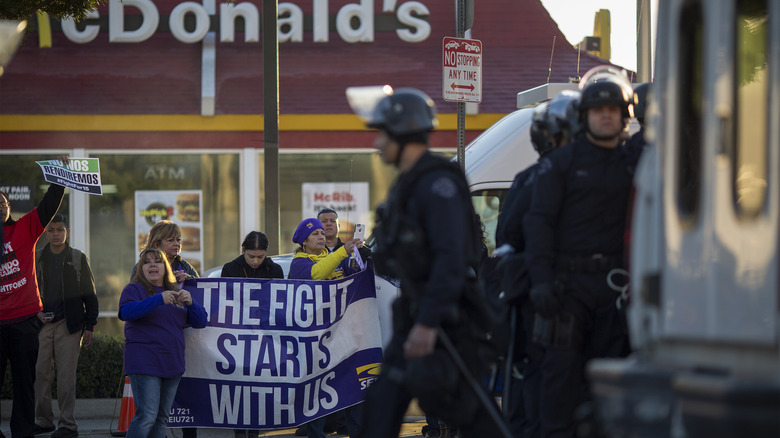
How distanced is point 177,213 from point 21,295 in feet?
25.7

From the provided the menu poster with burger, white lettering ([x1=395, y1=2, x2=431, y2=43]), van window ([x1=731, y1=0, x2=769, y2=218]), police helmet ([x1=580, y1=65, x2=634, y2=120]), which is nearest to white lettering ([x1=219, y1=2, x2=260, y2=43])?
white lettering ([x1=395, y1=2, x2=431, y2=43])

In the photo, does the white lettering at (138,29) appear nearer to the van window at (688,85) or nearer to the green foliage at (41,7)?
the green foliage at (41,7)

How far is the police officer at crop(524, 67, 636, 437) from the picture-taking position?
553 centimetres

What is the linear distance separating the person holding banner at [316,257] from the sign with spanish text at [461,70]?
144 cm

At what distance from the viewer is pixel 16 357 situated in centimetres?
862

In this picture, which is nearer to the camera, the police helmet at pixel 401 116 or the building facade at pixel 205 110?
the police helmet at pixel 401 116

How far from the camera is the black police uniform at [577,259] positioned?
5.54 metres

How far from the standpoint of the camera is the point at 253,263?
878 centimetres

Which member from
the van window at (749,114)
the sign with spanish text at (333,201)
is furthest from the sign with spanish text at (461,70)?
the sign with spanish text at (333,201)

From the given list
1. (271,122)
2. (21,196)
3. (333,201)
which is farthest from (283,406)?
(21,196)

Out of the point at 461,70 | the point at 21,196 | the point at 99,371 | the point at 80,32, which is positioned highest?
the point at 80,32

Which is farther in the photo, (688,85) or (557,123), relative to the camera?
(557,123)

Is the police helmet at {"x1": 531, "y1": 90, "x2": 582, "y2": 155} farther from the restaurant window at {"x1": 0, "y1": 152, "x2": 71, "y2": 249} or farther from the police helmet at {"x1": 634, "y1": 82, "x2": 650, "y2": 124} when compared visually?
the restaurant window at {"x1": 0, "y1": 152, "x2": 71, "y2": 249}

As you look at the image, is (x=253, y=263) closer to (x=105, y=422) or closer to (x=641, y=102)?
(x=105, y=422)
